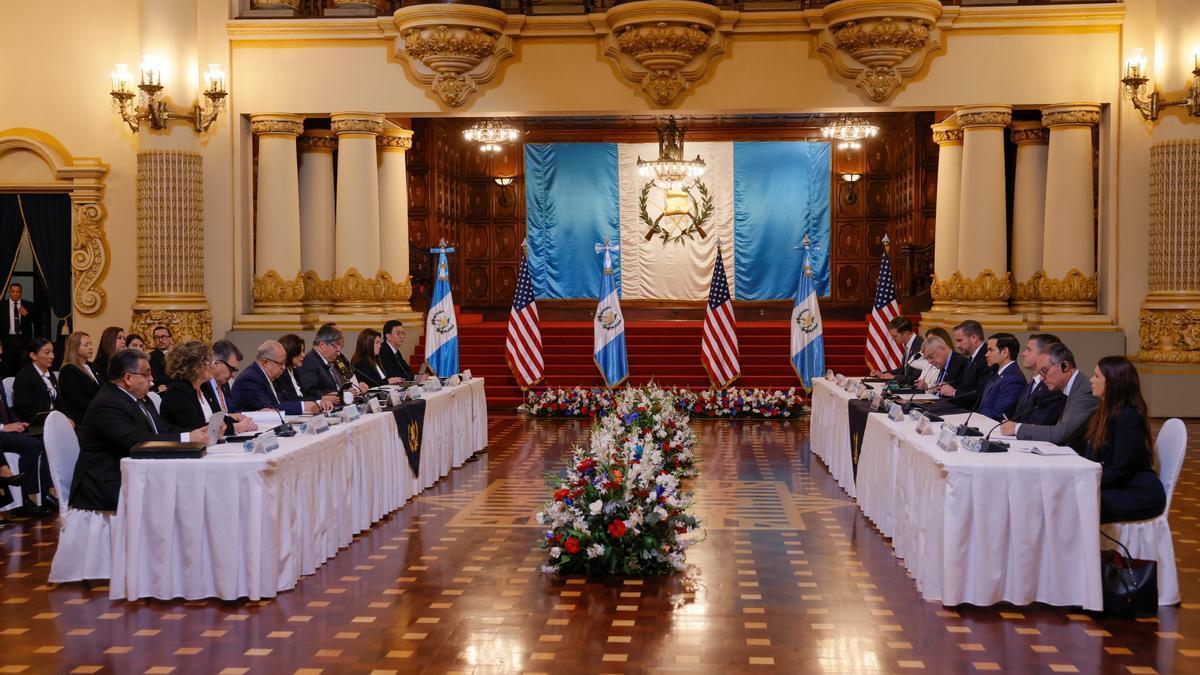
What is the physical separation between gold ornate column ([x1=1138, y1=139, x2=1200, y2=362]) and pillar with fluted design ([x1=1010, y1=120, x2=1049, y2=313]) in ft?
5.01

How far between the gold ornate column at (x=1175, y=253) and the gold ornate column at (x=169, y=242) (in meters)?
11.9

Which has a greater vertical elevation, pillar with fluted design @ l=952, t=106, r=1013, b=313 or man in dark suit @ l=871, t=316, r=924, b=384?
pillar with fluted design @ l=952, t=106, r=1013, b=313

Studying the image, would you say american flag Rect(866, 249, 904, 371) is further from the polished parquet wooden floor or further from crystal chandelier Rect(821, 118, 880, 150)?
the polished parquet wooden floor

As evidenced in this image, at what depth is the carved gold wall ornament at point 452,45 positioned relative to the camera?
15.4 meters

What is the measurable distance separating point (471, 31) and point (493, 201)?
715 cm

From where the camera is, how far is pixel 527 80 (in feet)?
52.1

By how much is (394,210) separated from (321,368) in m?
7.68

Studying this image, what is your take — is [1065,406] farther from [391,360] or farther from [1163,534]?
[391,360]

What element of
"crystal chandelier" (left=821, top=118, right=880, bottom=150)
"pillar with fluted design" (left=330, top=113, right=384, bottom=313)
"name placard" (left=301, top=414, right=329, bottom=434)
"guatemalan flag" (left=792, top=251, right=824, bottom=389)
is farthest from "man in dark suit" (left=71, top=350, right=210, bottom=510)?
"crystal chandelier" (left=821, top=118, right=880, bottom=150)

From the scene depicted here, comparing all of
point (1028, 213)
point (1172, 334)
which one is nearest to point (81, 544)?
point (1172, 334)

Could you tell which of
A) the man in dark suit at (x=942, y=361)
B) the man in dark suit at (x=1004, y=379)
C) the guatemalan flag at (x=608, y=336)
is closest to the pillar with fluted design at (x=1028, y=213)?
the guatemalan flag at (x=608, y=336)

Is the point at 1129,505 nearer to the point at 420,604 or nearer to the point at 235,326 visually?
the point at 420,604

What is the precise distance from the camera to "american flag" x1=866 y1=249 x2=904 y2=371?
16.3 metres

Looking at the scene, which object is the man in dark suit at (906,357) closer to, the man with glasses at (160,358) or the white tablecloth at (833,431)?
the white tablecloth at (833,431)
